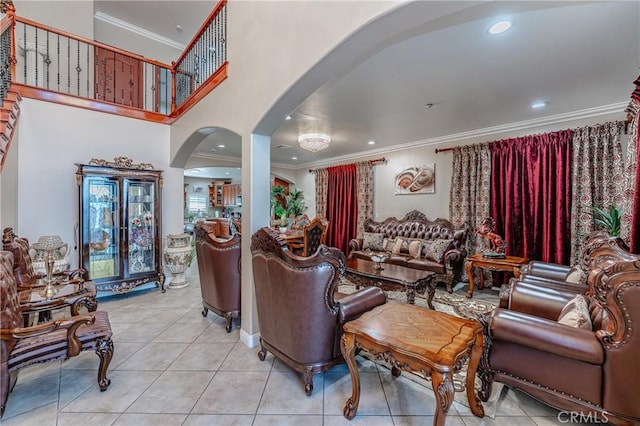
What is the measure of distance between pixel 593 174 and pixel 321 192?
548cm

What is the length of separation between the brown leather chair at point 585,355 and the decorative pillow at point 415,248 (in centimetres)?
303

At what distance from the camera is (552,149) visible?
4.09 m

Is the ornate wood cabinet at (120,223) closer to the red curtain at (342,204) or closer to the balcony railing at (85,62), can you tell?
the balcony railing at (85,62)

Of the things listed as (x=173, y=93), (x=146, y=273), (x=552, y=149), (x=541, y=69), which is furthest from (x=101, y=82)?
(x=552, y=149)

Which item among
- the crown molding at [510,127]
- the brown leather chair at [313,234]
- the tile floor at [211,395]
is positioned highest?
the crown molding at [510,127]

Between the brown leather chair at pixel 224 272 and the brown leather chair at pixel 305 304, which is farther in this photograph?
the brown leather chair at pixel 224 272

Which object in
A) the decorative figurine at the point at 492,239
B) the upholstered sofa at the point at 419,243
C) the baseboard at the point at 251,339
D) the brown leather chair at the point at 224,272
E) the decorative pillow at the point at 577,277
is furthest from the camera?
the upholstered sofa at the point at 419,243

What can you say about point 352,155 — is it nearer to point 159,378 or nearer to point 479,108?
point 479,108

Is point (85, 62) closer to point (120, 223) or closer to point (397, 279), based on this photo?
point (120, 223)

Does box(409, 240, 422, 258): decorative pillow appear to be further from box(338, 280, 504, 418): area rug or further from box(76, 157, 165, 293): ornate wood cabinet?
box(76, 157, 165, 293): ornate wood cabinet

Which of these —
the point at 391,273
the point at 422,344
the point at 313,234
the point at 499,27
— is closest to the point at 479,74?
the point at 499,27

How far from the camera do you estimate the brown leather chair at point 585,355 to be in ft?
4.63

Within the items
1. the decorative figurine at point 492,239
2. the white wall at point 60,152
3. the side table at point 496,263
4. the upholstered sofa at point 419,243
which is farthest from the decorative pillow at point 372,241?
the white wall at point 60,152

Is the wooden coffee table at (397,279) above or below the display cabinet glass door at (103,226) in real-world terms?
below
